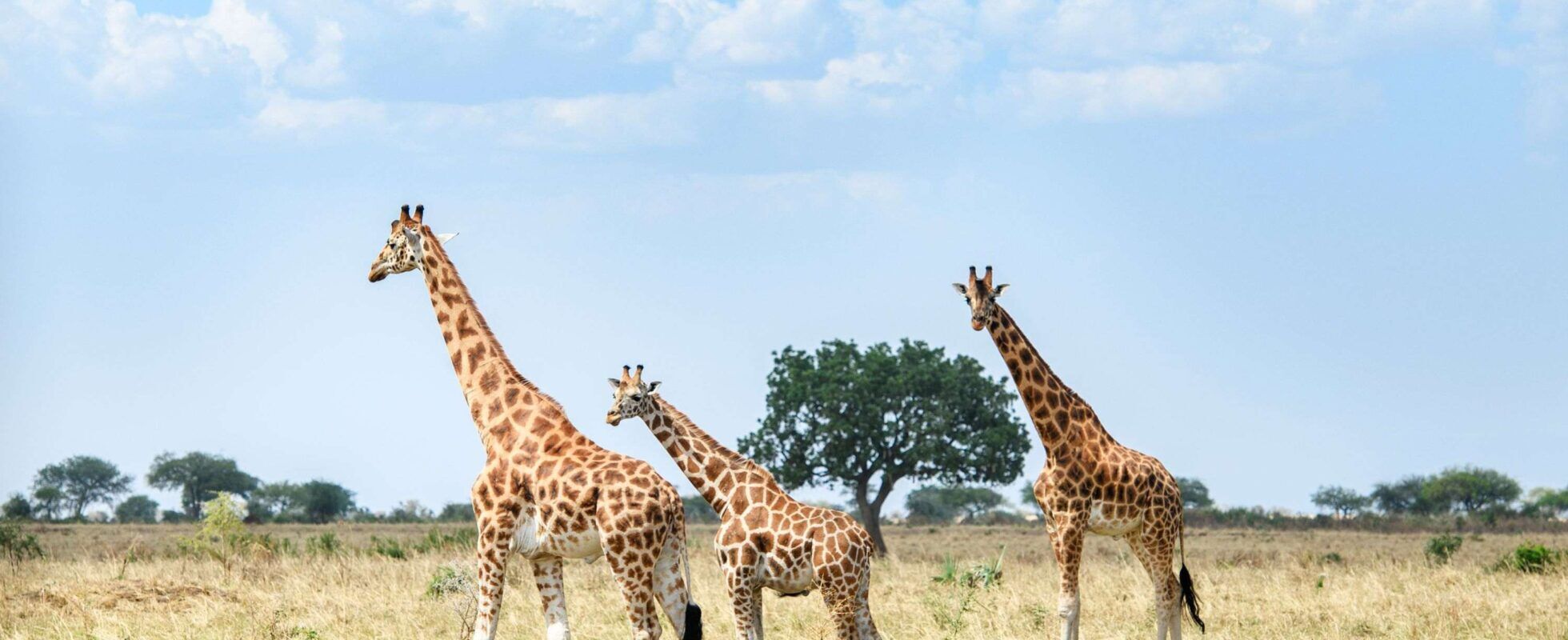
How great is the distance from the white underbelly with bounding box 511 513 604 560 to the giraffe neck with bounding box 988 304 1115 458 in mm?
4643

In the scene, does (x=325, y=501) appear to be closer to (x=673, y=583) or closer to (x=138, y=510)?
(x=138, y=510)

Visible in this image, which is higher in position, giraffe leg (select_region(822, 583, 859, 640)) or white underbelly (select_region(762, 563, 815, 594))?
white underbelly (select_region(762, 563, 815, 594))

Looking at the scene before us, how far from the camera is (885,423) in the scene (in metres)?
44.0

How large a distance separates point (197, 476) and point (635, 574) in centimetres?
8333

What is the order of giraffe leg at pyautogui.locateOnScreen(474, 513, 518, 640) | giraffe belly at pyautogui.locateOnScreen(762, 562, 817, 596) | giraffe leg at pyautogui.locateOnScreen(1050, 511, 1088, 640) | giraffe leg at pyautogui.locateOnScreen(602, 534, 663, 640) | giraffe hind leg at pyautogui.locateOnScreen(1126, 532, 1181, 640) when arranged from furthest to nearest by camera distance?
1. giraffe hind leg at pyautogui.locateOnScreen(1126, 532, 1181, 640)
2. giraffe leg at pyautogui.locateOnScreen(1050, 511, 1088, 640)
3. giraffe belly at pyautogui.locateOnScreen(762, 562, 817, 596)
4. giraffe leg at pyautogui.locateOnScreen(474, 513, 518, 640)
5. giraffe leg at pyautogui.locateOnScreen(602, 534, 663, 640)

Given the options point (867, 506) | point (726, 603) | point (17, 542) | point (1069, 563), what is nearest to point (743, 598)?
point (1069, 563)

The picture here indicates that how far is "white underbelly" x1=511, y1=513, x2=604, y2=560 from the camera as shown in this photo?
1234 cm

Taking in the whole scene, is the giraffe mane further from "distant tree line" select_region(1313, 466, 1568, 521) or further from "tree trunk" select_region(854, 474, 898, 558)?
"distant tree line" select_region(1313, 466, 1568, 521)

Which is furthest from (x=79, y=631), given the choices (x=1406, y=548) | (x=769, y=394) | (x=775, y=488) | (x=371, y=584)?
(x=1406, y=548)

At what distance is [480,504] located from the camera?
12742 millimetres

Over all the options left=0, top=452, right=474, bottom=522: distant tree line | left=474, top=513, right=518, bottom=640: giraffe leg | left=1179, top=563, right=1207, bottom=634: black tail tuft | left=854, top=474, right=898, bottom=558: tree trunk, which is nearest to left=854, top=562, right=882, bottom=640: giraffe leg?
left=474, top=513, right=518, bottom=640: giraffe leg

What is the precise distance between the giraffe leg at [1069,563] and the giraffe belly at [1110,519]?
111mm

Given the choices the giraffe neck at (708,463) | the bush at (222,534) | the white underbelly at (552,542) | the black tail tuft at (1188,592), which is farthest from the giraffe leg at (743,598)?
the bush at (222,534)

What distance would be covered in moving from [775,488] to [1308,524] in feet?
195
